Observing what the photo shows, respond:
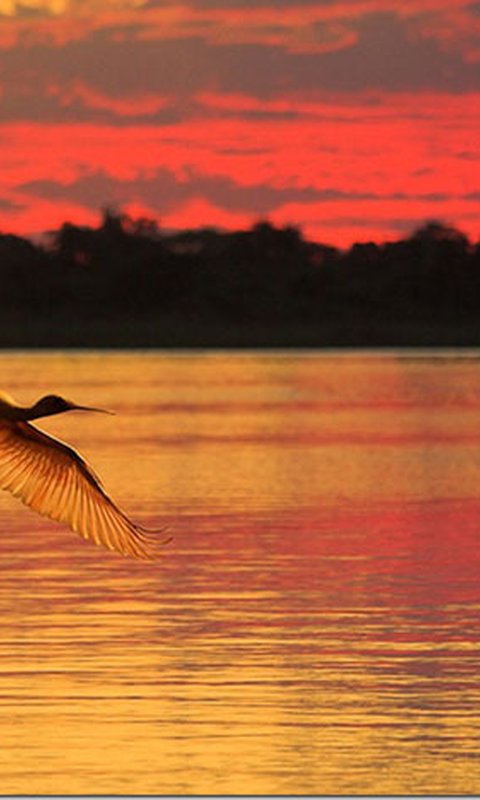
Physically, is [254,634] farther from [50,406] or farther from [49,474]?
[50,406]

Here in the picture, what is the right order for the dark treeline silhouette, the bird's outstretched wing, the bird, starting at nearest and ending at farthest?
the bird, the bird's outstretched wing, the dark treeline silhouette

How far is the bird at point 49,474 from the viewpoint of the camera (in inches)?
680

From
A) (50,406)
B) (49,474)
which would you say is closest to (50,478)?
(49,474)

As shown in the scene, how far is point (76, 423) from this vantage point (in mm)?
62594

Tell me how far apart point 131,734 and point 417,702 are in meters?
2.00

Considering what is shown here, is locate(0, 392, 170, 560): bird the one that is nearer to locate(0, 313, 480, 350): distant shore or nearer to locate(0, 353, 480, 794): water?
locate(0, 353, 480, 794): water

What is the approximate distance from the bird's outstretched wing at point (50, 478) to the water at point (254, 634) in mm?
1286

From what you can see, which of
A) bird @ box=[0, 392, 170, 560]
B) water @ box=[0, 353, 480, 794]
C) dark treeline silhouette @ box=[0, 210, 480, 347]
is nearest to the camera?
water @ box=[0, 353, 480, 794]

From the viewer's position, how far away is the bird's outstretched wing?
57.1 feet

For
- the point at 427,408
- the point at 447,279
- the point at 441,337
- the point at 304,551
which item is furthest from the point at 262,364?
the point at 304,551

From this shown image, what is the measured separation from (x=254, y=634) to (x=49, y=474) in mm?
4138

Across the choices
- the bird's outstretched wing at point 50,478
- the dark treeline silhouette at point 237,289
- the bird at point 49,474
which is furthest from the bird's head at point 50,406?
the dark treeline silhouette at point 237,289

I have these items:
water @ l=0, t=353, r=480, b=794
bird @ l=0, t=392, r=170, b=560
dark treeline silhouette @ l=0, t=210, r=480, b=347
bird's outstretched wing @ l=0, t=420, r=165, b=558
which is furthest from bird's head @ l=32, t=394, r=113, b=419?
dark treeline silhouette @ l=0, t=210, r=480, b=347

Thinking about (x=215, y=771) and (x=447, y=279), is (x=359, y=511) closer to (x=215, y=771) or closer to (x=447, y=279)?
(x=215, y=771)
